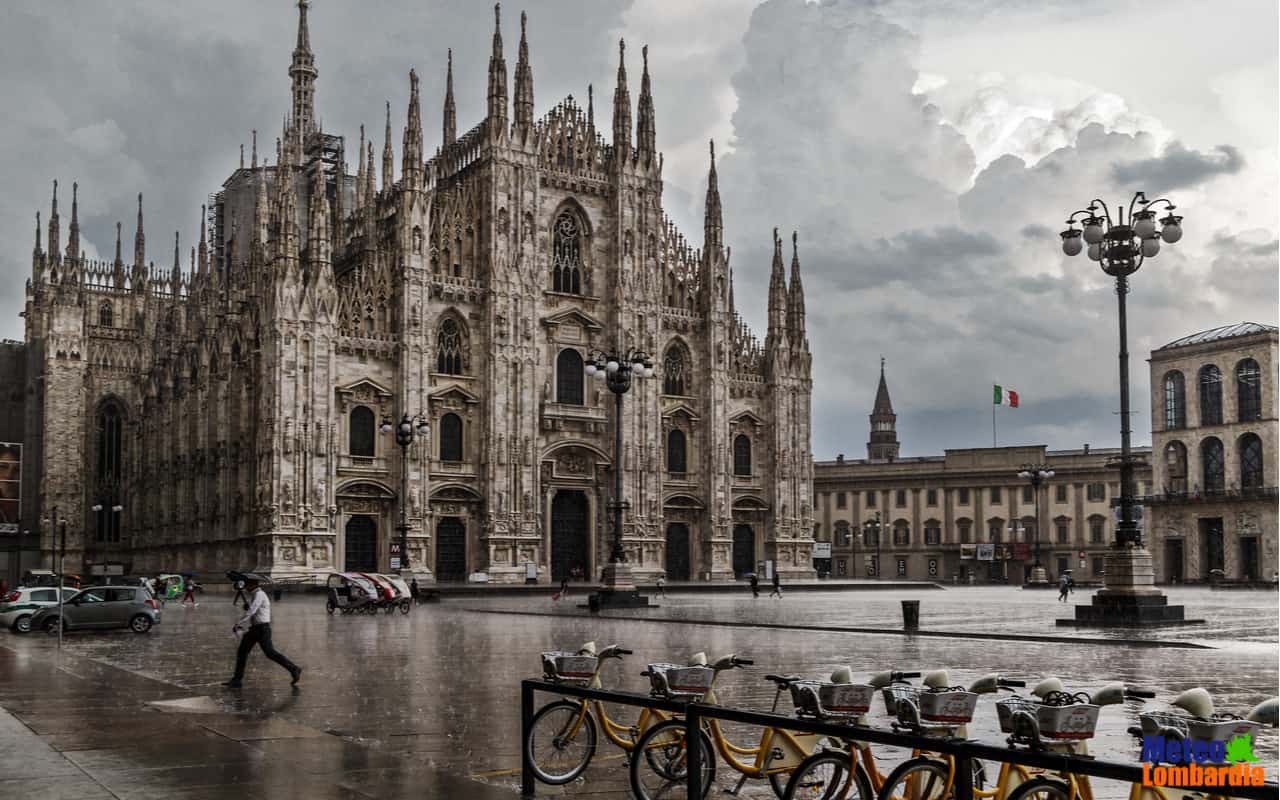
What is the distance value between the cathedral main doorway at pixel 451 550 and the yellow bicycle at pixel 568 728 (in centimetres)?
4803

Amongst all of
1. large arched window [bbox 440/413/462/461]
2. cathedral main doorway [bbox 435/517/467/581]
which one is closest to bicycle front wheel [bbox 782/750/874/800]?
cathedral main doorway [bbox 435/517/467/581]

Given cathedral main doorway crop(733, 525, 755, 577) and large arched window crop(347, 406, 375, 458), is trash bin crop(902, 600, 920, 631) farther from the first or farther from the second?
cathedral main doorway crop(733, 525, 755, 577)

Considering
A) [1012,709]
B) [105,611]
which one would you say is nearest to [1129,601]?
[105,611]

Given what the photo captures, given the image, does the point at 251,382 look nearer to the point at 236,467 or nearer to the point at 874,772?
the point at 236,467

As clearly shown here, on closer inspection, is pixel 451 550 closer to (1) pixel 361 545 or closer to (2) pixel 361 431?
(1) pixel 361 545

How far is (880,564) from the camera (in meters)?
106

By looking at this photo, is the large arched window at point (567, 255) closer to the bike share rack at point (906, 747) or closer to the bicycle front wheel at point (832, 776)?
the bike share rack at point (906, 747)

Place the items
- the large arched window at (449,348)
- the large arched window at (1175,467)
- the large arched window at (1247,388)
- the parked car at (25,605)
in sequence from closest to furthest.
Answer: the parked car at (25,605) < the large arched window at (449,348) < the large arched window at (1247,388) < the large arched window at (1175,467)

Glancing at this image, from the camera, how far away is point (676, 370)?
64625 millimetres

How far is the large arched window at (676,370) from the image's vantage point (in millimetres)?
64375

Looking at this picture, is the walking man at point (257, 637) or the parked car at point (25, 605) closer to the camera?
the walking man at point (257, 637)

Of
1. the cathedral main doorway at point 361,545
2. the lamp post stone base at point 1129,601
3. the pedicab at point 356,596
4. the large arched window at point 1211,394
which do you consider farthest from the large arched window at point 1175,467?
the pedicab at point 356,596

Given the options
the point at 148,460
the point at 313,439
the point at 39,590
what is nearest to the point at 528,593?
the point at 313,439

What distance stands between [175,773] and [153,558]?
69183 mm
